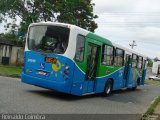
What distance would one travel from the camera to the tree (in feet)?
130

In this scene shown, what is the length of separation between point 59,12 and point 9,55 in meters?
7.79

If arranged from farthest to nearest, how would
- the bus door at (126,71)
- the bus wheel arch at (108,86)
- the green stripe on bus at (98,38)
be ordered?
the bus door at (126,71) → the bus wheel arch at (108,86) → the green stripe on bus at (98,38)

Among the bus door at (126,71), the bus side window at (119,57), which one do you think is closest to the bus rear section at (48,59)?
the bus side window at (119,57)

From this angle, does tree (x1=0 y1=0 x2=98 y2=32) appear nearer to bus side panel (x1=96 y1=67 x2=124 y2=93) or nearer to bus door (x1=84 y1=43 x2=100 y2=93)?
bus side panel (x1=96 y1=67 x2=124 y2=93)

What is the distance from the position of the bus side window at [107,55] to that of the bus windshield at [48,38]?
129 inches

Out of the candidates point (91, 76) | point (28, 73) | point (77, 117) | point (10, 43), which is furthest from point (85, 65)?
point (10, 43)

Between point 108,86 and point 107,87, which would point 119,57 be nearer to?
point 108,86

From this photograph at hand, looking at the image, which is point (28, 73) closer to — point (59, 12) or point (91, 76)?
point (91, 76)

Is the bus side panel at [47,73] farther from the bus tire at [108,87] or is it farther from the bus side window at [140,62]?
the bus side window at [140,62]

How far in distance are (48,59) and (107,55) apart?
13.5 ft

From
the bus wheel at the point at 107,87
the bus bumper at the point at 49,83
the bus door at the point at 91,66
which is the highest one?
the bus door at the point at 91,66

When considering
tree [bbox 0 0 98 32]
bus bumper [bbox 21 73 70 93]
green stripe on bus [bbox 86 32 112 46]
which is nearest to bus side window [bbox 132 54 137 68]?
green stripe on bus [bbox 86 32 112 46]

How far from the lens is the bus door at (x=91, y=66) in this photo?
15945 millimetres

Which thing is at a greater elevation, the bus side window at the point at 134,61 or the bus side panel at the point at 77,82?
the bus side window at the point at 134,61
